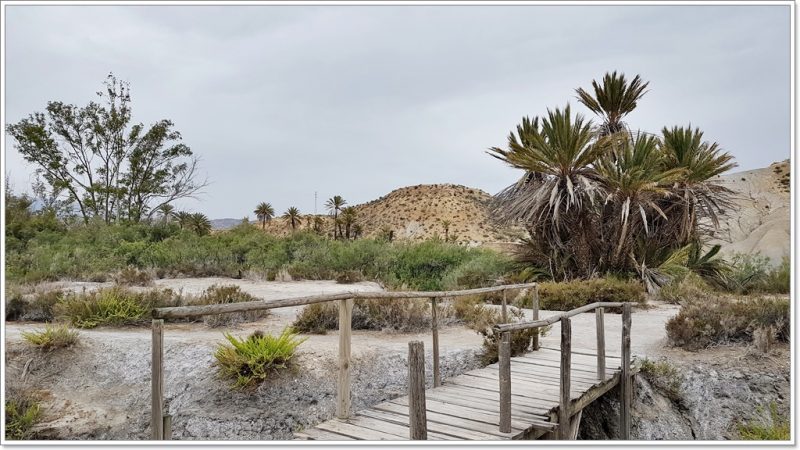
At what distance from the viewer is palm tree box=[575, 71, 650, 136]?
1736 centimetres

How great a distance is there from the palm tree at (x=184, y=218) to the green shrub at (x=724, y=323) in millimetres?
27174

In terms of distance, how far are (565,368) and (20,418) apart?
5.37 meters

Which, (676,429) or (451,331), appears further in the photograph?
(451,331)

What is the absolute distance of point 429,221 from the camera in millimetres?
58062

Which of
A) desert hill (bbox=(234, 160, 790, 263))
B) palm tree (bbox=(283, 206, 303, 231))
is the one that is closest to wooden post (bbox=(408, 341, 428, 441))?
desert hill (bbox=(234, 160, 790, 263))

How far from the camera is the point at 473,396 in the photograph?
5.83m

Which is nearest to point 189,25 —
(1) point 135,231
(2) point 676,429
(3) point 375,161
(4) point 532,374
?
(4) point 532,374

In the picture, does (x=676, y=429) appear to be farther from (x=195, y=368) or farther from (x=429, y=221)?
(x=429, y=221)

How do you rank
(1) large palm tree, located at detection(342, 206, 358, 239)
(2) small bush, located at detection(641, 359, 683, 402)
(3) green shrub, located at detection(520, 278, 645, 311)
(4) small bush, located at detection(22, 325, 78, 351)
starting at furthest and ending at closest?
(1) large palm tree, located at detection(342, 206, 358, 239) → (3) green shrub, located at detection(520, 278, 645, 311) → (4) small bush, located at detection(22, 325, 78, 351) → (2) small bush, located at detection(641, 359, 683, 402)

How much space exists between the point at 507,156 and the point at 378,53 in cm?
802

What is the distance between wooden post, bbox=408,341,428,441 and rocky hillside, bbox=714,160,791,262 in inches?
430

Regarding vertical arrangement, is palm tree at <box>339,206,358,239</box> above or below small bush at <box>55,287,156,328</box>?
above

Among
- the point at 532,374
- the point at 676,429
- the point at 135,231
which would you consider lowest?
the point at 676,429

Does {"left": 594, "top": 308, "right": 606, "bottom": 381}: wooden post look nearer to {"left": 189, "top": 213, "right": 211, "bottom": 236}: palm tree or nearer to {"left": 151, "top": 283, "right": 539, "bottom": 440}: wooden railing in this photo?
{"left": 151, "top": 283, "right": 539, "bottom": 440}: wooden railing
